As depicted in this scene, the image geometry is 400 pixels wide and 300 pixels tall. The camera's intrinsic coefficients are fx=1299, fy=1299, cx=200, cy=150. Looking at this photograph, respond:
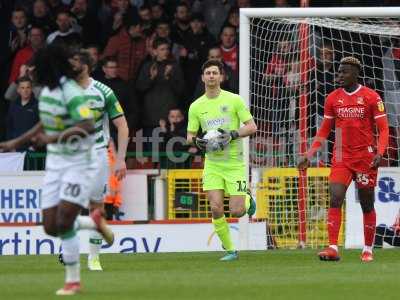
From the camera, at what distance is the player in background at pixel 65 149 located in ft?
36.6

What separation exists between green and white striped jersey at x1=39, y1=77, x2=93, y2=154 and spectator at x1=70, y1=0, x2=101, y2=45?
37.3 feet

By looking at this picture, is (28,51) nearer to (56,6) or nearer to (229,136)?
(56,6)

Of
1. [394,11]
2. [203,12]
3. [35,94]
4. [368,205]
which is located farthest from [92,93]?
[203,12]

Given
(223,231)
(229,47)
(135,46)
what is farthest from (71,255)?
(135,46)

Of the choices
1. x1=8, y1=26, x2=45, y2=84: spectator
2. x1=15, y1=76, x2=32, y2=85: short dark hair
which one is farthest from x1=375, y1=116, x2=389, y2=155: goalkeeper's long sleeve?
x1=8, y1=26, x2=45, y2=84: spectator

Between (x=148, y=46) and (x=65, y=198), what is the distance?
37.1 feet

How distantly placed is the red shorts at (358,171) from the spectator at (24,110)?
6.96m

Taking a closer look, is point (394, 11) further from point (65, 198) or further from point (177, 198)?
point (65, 198)

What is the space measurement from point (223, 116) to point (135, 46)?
6.44 metres

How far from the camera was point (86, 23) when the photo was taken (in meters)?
22.7

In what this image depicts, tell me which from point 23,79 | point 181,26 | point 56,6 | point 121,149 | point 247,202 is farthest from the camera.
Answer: point 56,6

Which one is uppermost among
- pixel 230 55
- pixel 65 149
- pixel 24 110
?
pixel 230 55

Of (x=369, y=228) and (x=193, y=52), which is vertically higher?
(x=193, y=52)

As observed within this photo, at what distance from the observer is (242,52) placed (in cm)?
1831
